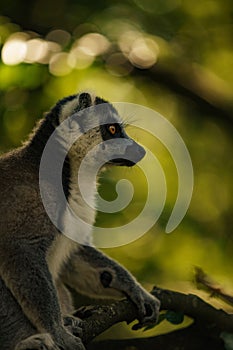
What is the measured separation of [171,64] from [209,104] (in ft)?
2.39

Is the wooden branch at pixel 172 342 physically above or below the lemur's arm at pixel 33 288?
below

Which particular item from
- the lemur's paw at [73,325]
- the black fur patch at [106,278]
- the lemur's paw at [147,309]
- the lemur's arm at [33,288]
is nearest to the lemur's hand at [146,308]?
the lemur's paw at [147,309]

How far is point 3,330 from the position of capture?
4.90 meters

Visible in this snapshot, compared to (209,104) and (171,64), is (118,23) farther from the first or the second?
(209,104)

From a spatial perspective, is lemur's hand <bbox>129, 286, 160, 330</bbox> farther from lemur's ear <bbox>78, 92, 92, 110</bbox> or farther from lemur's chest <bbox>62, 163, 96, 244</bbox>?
lemur's ear <bbox>78, 92, 92, 110</bbox>

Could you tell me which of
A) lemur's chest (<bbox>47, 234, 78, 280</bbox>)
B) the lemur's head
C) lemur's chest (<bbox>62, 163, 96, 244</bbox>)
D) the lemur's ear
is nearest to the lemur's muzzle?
the lemur's head

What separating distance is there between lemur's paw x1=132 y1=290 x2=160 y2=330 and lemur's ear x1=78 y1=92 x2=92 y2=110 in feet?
3.87

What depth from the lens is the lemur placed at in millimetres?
4809

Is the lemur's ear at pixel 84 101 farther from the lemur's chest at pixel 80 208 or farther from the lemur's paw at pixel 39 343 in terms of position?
the lemur's paw at pixel 39 343

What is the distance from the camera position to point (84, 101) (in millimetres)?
5527

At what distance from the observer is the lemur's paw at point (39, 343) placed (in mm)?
4648

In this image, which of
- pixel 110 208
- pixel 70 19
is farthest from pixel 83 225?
pixel 70 19

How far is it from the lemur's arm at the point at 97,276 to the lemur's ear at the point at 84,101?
2.85 feet

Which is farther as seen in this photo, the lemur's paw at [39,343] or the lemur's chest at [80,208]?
the lemur's chest at [80,208]
